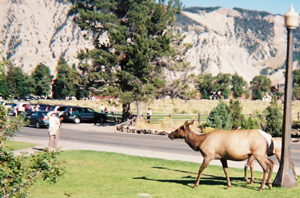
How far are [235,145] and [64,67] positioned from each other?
116m

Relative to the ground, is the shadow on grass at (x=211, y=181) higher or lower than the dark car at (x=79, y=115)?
lower

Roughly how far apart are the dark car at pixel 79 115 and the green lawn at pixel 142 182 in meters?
28.2

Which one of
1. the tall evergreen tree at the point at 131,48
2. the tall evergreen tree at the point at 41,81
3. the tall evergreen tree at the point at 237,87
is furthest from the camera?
the tall evergreen tree at the point at 237,87

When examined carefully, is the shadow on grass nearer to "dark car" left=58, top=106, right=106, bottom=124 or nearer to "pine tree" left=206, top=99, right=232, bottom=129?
"pine tree" left=206, top=99, right=232, bottom=129

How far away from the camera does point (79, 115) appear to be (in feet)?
154

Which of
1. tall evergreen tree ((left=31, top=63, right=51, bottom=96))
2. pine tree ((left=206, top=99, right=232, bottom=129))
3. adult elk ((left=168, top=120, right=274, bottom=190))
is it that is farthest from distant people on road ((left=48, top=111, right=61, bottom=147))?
tall evergreen tree ((left=31, top=63, right=51, bottom=96))

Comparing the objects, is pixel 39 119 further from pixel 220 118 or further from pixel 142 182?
pixel 142 182

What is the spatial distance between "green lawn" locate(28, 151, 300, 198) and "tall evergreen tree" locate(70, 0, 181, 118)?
2217 centimetres

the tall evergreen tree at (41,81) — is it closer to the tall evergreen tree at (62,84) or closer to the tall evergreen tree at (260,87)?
the tall evergreen tree at (62,84)

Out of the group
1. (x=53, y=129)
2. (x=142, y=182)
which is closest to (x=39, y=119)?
(x=53, y=129)

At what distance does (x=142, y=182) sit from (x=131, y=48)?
2749 cm

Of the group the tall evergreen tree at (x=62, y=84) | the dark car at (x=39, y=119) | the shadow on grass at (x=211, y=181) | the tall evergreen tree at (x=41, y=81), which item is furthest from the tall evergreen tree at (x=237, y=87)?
the shadow on grass at (x=211, y=181)

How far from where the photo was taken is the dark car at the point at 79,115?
46.5m

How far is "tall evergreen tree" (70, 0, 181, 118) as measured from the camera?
1593 inches
